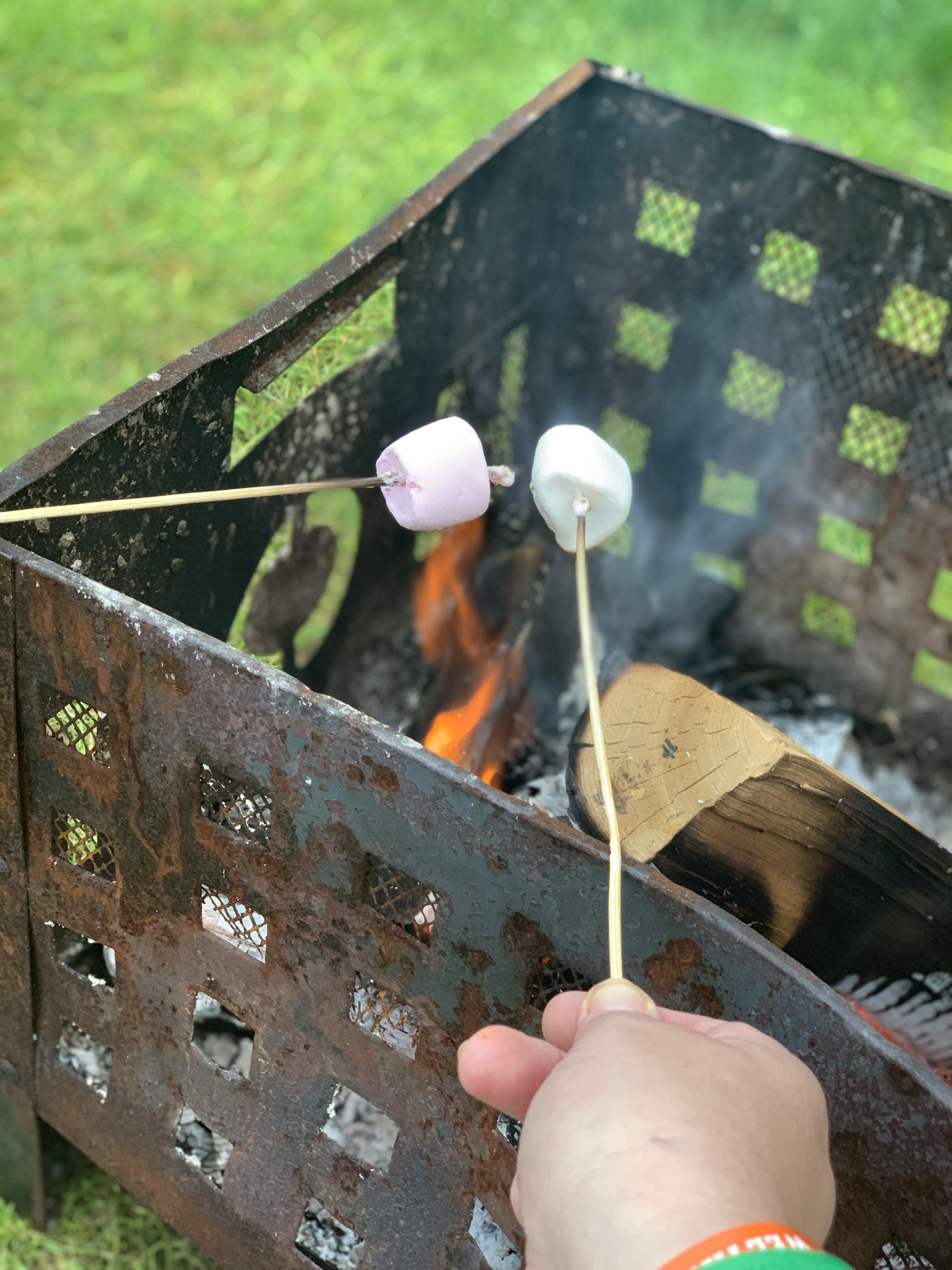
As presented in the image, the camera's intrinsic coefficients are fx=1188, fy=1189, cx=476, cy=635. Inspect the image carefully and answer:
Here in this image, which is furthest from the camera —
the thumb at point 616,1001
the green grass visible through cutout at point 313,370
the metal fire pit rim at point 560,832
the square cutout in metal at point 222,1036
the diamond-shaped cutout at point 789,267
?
the diamond-shaped cutout at point 789,267

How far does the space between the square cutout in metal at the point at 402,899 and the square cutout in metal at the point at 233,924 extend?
16 centimetres

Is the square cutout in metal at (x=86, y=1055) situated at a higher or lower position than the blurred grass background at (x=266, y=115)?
lower

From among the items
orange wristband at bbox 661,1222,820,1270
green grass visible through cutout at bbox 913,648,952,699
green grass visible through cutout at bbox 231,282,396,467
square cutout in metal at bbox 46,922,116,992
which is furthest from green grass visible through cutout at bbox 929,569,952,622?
orange wristband at bbox 661,1222,820,1270

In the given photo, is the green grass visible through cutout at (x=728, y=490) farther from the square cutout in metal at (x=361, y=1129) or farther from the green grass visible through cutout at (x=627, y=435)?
the square cutout in metal at (x=361, y=1129)

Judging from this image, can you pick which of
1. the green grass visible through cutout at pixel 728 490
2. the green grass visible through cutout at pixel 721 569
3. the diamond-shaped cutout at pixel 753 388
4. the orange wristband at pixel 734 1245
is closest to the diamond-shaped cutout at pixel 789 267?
the diamond-shaped cutout at pixel 753 388

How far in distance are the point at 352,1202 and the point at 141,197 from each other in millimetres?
4282

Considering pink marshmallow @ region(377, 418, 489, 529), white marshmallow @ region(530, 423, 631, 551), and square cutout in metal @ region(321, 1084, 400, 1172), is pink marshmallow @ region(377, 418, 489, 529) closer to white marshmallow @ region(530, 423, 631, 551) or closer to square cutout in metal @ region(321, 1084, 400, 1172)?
white marshmallow @ region(530, 423, 631, 551)

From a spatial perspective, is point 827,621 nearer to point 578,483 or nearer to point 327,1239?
point 578,483

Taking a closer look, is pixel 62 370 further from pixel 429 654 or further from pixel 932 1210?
pixel 932 1210

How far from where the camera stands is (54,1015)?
189 centimetres

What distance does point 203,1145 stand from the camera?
2166 millimetres

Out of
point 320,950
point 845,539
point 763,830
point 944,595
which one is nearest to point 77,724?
point 320,950

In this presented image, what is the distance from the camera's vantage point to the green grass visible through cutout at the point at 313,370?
A: 2010 mm

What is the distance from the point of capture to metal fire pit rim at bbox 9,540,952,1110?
3.97 ft
